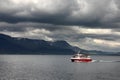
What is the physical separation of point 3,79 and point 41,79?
1727cm

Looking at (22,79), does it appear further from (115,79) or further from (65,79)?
(115,79)

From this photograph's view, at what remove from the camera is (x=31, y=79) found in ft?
427

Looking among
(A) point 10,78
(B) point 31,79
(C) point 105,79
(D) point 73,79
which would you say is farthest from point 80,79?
(A) point 10,78

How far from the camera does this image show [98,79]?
131m

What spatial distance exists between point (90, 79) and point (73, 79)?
25.6 feet

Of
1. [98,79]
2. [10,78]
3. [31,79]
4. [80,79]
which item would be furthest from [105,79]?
[10,78]

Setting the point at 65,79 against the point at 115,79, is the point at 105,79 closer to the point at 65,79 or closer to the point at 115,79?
the point at 115,79

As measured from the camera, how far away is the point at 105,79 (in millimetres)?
132000

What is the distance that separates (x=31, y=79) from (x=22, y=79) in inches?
163

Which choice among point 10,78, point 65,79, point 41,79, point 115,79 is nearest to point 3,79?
point 10,78

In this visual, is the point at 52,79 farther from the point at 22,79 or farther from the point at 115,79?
the point at 115,79

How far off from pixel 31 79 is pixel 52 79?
9.69m

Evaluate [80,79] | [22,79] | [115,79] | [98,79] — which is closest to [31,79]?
[22,79]

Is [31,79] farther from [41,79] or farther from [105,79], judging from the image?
[105,79]
